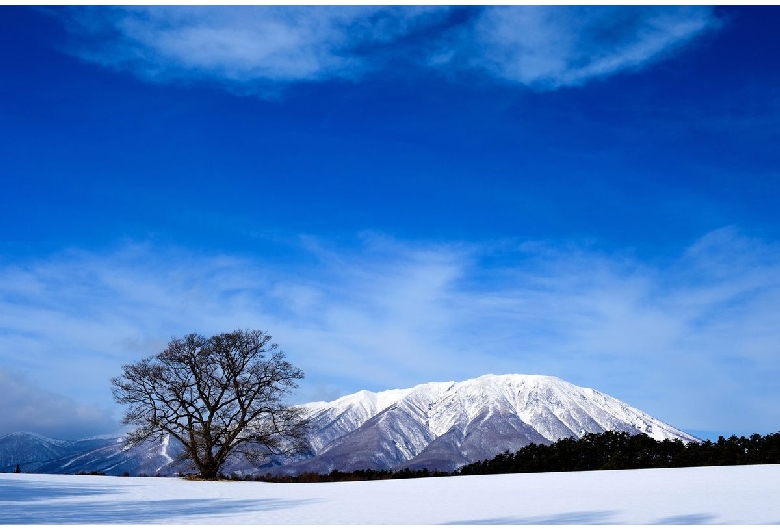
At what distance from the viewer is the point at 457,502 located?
1351cm

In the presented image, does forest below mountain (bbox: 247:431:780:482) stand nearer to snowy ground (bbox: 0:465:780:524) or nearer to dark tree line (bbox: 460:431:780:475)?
dark tree line (bbox: 460:431:780:475)

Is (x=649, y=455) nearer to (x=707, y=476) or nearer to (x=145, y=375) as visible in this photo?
(x=707, y=476)

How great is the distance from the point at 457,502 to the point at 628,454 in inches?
529

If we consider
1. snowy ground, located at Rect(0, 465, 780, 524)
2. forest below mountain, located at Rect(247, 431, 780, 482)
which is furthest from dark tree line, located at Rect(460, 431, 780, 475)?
snowy ground, located at Rect(0, 465, 780, 524)

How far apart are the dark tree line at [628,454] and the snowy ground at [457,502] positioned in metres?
4.13

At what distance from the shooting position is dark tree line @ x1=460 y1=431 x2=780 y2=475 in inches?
883

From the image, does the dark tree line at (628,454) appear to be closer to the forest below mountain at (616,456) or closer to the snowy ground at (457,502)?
the forest below mountain at (616,456)

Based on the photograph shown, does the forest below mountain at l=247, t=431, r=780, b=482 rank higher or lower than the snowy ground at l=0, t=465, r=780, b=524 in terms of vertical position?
higher

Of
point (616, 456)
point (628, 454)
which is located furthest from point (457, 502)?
point (628, 454)

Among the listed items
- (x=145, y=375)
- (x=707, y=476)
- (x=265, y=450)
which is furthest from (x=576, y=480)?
(x=145, y=375)

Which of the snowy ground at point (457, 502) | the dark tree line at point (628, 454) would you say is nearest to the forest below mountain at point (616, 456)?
the dark tree line at point (628, 454)

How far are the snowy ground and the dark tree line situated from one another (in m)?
4.13

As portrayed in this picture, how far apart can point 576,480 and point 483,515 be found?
23.5 feet

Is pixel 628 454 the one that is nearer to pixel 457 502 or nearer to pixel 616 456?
pixel 616 456
